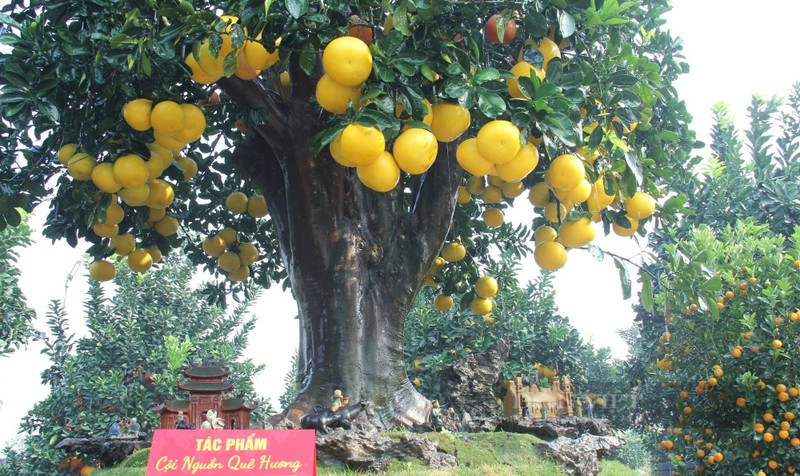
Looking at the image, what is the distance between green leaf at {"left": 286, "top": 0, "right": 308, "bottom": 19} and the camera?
2.80 metres

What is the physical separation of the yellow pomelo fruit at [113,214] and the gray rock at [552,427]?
2892mm

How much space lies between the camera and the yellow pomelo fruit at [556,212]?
3.90 m

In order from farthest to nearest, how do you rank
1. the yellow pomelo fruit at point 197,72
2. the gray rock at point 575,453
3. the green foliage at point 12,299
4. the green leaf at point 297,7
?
the green foliage at point 12,299 → the gray rock at point 575,453 → the yellow pomelo fruit at point 197,72 → the green leaf at point 297,7

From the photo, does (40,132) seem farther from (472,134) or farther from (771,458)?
(771,458)

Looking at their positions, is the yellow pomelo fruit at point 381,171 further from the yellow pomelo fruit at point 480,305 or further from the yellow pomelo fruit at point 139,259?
the yellow pomelo fruit at point 480,305

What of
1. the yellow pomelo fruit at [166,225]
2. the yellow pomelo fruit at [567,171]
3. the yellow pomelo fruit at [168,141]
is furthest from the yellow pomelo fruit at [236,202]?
the yellow pomelo fruit at [567,171]

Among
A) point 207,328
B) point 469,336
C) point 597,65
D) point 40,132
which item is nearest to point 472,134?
point 597,65

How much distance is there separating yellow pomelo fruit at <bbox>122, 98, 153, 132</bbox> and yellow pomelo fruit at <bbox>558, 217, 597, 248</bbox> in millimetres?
2429

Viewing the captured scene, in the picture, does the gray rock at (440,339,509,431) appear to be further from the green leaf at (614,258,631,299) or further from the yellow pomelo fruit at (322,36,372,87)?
the yellow pomelo fruit at (322,36,372,87)

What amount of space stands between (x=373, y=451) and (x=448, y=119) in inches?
71.6

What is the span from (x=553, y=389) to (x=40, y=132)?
4985mm

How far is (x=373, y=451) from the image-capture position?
11.5 feet

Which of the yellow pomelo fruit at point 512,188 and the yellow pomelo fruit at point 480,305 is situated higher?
the yellow pomelo fruit at point 512,188

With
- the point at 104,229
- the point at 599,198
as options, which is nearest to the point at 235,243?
the point at 104,229
